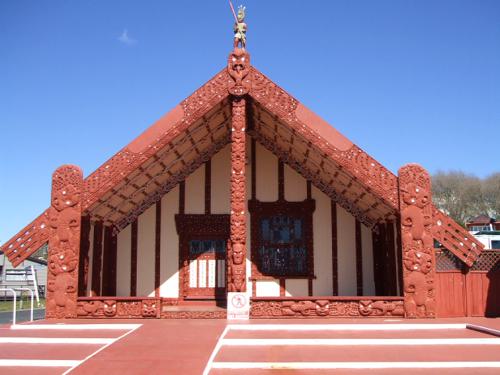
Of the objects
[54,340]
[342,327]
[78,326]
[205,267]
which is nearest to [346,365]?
[342,327]

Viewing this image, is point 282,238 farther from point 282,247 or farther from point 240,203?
point 240,203

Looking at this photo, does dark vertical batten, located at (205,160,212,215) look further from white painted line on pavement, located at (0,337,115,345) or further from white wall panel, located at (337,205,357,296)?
white painted line on pavement, located at (0,337,115,345)

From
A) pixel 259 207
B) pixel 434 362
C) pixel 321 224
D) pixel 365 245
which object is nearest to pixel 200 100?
pixel 259 207

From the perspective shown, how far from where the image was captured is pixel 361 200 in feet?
32.3

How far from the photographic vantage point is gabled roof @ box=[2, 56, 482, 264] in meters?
8.20

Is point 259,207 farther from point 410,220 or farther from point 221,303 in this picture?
point 410,220

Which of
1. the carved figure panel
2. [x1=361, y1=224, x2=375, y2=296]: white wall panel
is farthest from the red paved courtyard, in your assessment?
the carved figure panel

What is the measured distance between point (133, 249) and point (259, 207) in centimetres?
290

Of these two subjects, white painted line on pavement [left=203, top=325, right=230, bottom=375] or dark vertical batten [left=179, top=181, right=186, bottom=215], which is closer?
white painted line on pavement [left=203, top=325, right=230, bottom=375]

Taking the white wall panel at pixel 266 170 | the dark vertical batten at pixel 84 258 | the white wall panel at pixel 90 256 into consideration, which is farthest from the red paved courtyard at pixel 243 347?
the white wall panel at pixel 266 170

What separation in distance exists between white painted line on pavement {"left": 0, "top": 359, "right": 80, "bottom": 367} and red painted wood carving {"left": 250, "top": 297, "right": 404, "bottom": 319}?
10.6 ft

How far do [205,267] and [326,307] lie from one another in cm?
378

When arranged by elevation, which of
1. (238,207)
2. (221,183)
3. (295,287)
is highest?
(221,183)

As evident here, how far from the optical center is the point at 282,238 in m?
10.8
